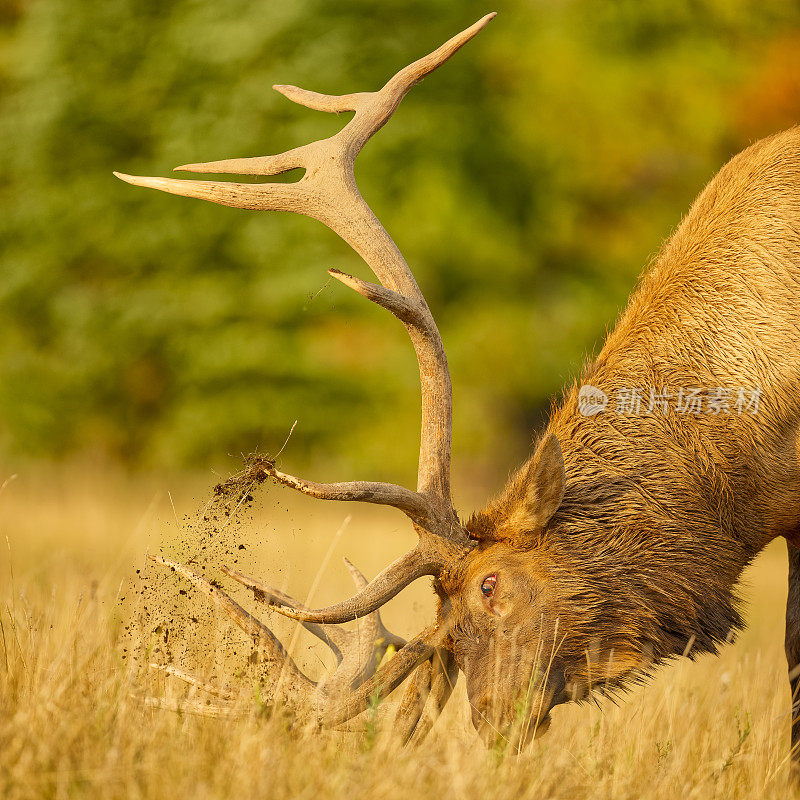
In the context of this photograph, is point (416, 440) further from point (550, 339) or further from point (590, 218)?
point (590, 218)

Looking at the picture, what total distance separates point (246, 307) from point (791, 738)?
10.5 m

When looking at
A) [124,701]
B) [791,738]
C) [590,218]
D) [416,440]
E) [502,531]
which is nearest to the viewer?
[124,701]

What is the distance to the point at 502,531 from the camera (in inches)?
154

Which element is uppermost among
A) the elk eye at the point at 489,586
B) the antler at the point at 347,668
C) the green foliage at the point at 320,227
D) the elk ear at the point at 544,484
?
the elk ear at the point at 544,484

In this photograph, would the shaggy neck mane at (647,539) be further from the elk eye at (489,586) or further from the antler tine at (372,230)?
the antler tine at (372,230)

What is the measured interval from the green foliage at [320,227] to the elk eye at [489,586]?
9.55 meters

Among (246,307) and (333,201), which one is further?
(246,307)

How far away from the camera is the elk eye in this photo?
383 cm

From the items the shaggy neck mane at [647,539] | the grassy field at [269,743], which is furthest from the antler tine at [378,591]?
the shaggy neck mane at [647,539]

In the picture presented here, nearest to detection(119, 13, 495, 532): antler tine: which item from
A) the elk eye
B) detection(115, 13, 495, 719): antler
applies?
detection(115, 13, 495, 719): antler

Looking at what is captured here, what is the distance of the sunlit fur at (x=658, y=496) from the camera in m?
3.78

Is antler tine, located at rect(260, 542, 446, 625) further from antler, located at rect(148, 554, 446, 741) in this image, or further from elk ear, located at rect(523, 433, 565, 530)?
elk ear, located at rect(523, 433, 565, 530)

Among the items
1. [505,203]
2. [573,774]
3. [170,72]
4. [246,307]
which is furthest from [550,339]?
[573,774]

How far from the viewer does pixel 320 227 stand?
13.5 m
